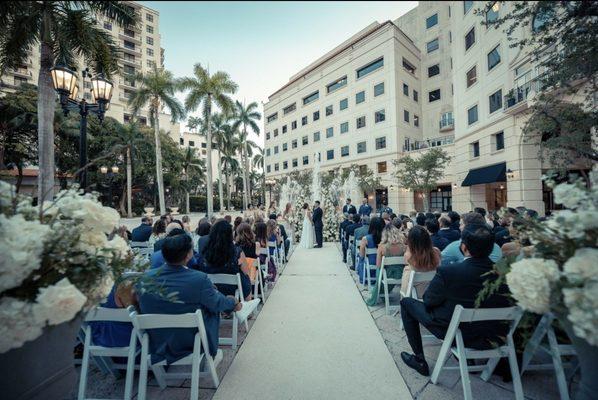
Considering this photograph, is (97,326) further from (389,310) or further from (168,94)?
(168,94)

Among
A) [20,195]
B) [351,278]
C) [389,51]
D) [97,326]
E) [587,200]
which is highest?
[389,51]

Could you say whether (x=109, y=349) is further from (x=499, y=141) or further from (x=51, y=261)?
(x=499, y=141)

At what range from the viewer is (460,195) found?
18.6m

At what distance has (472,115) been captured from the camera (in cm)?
1709

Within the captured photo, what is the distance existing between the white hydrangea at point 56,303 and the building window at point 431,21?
130ft

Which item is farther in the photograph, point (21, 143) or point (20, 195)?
point (21, 143)

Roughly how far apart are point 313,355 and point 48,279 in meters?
2.84

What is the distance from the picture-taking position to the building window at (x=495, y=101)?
47.2 feet

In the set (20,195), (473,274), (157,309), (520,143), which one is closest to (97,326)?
(157,309)

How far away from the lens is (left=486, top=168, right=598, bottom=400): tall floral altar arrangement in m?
1.17

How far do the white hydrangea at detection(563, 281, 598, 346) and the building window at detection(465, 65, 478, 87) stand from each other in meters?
20.2

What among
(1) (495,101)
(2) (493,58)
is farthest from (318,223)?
(2) (493,58)

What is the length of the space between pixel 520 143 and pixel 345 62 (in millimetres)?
24976

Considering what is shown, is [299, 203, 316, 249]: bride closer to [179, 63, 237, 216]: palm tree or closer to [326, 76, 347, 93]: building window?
[179, 63, 237, 216]: palm tree
